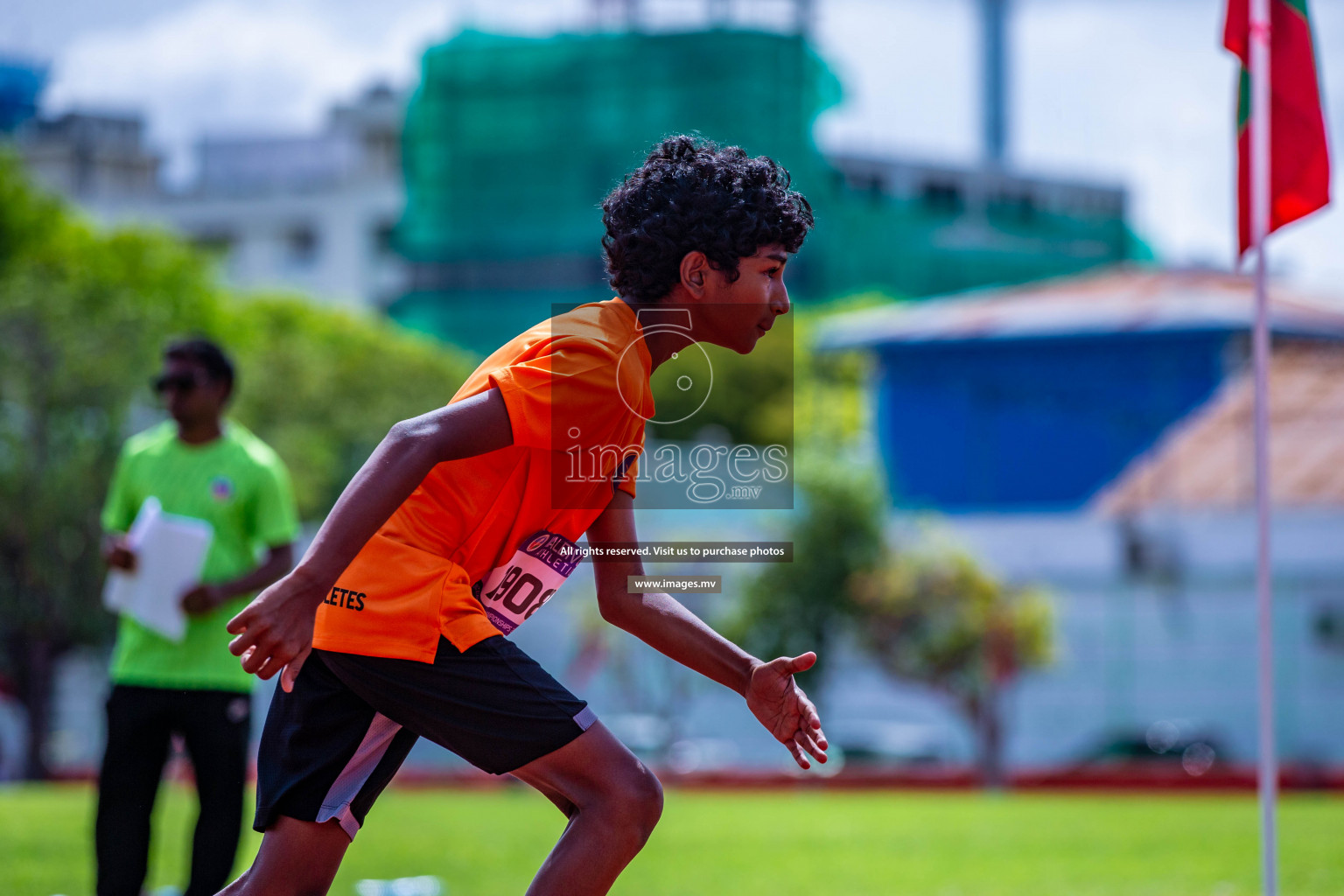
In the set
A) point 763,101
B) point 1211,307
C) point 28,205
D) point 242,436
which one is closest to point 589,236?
point 763,101

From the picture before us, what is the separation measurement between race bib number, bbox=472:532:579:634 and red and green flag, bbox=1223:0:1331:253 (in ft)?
12.6

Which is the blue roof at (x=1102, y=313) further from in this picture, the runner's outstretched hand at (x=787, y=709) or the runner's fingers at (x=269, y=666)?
the runner's fingers at (x=269, y=666)

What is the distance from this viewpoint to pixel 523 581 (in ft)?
12.2

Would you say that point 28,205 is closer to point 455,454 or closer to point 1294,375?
point 1294,375

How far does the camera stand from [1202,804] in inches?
741

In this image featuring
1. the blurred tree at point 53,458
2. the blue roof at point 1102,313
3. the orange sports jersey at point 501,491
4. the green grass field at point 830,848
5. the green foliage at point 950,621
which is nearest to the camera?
the orange sports jersey at point 501,491

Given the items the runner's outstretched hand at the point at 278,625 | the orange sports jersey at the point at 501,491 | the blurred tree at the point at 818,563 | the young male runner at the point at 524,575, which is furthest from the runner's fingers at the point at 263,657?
the blurred tree at the point at 818,563

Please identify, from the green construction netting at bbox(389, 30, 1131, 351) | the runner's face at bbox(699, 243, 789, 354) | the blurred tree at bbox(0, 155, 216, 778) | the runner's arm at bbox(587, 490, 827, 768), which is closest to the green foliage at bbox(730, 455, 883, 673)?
the blurred tree at bbox(0, 155, 216, 778)

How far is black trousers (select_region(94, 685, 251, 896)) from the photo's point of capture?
5398 millimetres

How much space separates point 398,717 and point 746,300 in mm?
1150

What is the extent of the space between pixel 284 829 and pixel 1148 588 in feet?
87.0

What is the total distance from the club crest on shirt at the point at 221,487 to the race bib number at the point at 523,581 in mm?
2654

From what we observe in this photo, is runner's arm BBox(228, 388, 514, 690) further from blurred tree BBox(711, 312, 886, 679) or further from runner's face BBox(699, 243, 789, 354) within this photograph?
blurred tree BBox(711, 312, 886, 679)

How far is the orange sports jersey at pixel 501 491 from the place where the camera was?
134 inches
